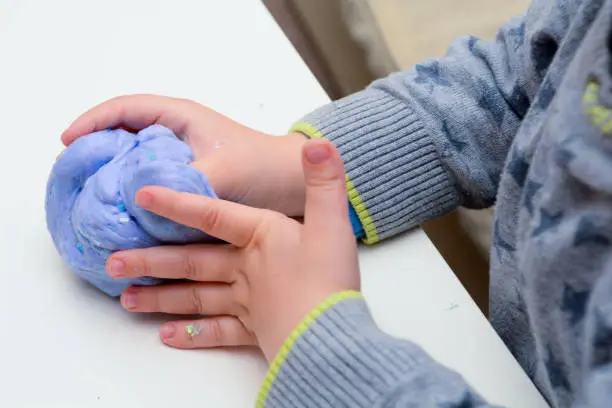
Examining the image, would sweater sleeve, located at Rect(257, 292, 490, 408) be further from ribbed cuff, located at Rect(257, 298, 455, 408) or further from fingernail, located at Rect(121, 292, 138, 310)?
fingernail, located at Rect(121, 292, 138, 310)

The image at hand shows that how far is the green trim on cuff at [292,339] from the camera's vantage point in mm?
416

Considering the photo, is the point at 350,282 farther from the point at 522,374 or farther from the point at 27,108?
the point at 27,108

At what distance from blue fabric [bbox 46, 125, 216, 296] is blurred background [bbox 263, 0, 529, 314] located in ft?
1.46

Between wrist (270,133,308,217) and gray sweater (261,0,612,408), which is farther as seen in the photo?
wrist (270,133,308,217)

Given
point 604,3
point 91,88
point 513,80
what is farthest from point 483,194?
point 91,88

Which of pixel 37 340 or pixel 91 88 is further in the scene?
pixel 91 88

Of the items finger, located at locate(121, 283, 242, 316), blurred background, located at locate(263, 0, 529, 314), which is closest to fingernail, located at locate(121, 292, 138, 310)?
finger, located at locate(121, 283, 242, 316)

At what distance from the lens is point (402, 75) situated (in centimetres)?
56

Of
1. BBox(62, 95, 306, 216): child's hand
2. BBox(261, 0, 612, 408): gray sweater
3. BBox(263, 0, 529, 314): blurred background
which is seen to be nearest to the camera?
BBox(261, 0, 612, 408): gray sweater

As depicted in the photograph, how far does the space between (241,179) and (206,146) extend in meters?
0.04

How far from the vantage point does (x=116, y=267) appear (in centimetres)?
45

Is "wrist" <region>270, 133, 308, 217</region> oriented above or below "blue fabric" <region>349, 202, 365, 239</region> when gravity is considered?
above

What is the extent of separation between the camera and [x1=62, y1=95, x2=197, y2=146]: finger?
1.69 ft

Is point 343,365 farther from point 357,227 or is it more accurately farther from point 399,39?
point 399,39
